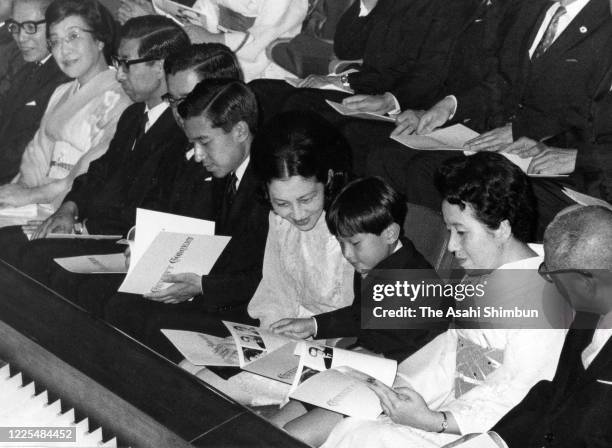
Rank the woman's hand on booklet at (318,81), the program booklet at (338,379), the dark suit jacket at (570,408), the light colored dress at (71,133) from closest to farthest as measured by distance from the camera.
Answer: the dark suit jacket at (570,408) → the program booklet at (338,379) → the woman's hand on booklet at (318,81) → the light colored dress at (71,133)

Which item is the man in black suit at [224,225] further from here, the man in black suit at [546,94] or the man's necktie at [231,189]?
the man in black suit at [546,94]

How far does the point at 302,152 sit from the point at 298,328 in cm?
61

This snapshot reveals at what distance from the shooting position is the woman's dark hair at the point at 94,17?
16.6 feet

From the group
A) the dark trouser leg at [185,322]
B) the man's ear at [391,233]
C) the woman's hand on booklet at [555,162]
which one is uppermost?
the woman's hand on booklet at [555,162]

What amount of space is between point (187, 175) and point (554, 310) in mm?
1936

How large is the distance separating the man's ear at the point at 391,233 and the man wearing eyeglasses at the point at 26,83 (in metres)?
2.88

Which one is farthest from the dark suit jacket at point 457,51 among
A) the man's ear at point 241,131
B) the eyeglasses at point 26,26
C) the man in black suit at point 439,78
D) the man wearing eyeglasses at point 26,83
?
the eyeglasses at point 26,26

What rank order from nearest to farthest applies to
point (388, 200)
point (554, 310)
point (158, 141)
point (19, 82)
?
point (554, 310) → point (388, 200) → point (158, 141) → point (19, 82)

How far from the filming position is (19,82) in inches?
215

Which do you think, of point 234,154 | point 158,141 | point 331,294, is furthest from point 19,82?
point 331,294

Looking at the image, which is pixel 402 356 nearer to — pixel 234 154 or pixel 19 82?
pixel 234 154

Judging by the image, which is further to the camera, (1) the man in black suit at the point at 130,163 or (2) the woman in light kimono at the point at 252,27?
(2) the woman in light kimono at the point at 252,27

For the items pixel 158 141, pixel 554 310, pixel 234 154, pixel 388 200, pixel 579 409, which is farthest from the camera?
pixel 158 141

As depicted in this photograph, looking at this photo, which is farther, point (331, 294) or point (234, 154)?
point (234, 154)
